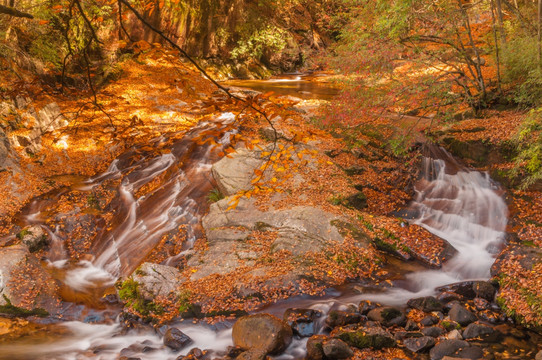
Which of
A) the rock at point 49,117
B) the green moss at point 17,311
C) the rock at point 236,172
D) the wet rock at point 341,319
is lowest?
the green moss at point 17,311

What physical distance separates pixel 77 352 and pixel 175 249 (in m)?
2.75

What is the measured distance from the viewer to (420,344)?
5.21m

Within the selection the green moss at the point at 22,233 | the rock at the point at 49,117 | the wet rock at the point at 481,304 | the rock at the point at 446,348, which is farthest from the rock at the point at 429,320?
the rock at the point at 49,117

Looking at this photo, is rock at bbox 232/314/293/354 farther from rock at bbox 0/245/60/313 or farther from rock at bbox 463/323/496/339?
rock at bbox 0/245/60/313

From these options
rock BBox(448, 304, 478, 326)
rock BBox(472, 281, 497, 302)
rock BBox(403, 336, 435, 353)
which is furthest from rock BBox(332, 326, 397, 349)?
rock BBox(472, 281, 497, 302)

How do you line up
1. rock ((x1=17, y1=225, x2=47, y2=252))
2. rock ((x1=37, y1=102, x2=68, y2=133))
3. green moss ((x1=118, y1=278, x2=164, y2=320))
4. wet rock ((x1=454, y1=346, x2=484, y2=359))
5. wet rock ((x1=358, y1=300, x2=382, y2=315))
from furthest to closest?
rock ((x1=37, y1=102, x2=68, y2=133))
rock ((x1=17, y1=225, x2=47, y2=252))
green moss ((x1=118, y1=278, x2=164, y2=320))
wet rock ((x1=358, y1=300, x2=382, y2=315))
wet rock ((x1=454, y1=346, x2=484, y2=359))

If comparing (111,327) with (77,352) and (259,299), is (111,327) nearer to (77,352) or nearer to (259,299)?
(77,352)

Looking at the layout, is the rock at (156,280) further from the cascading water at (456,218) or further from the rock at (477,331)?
the rock at (477,331)

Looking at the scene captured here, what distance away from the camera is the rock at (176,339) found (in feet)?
18.6

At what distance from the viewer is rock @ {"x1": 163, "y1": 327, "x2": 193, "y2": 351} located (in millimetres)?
5660

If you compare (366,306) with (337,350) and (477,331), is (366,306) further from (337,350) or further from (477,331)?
(477,331)

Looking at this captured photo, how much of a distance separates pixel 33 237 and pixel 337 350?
23.0ft

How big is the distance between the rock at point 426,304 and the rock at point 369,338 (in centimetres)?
110

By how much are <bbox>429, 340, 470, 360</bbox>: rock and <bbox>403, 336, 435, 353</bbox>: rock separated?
8 cm
